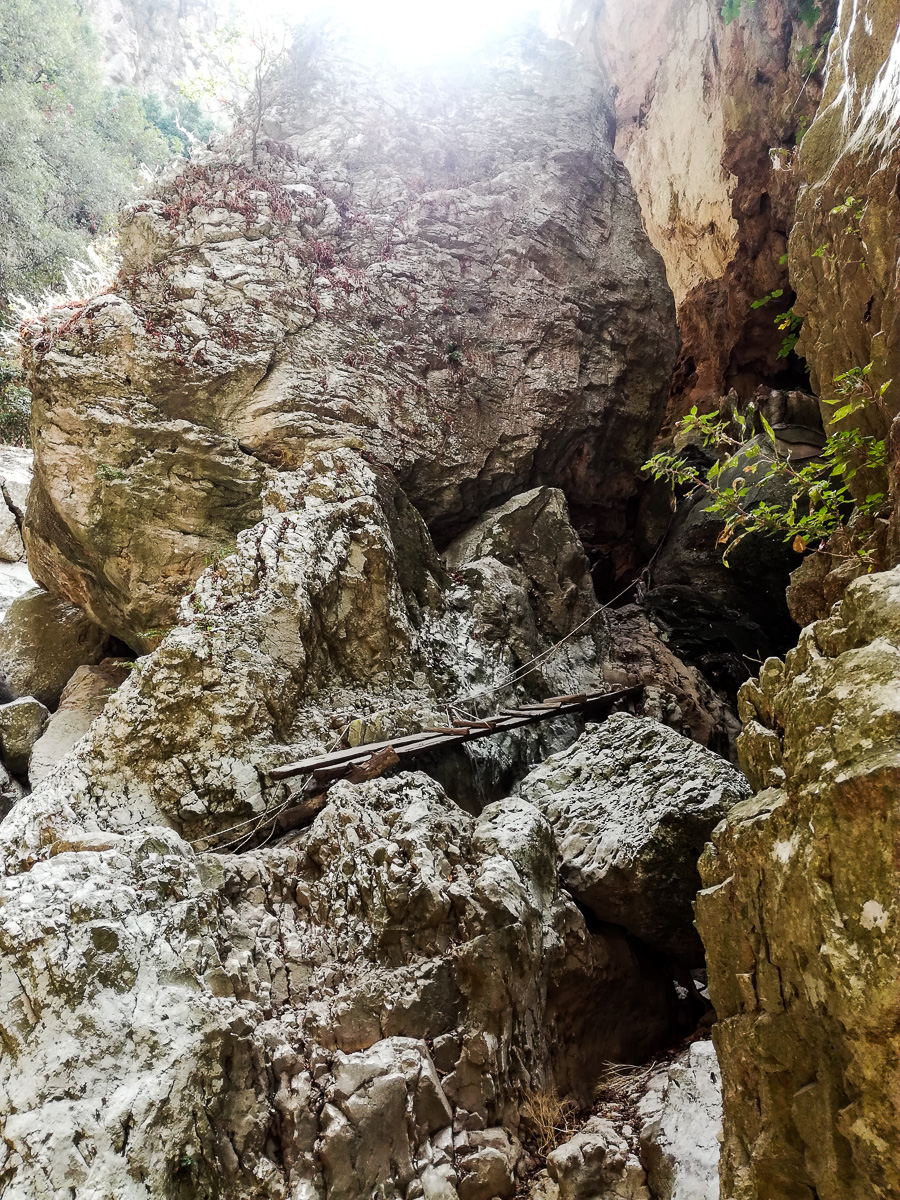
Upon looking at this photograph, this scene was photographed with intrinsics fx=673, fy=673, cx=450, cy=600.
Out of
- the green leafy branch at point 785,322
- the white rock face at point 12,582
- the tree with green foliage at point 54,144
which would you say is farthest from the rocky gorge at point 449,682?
the tree with green foliage at point 54,144

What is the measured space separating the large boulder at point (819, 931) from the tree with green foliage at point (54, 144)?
1957 centimetres

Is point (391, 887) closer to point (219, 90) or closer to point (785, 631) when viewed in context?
point (785, 631)

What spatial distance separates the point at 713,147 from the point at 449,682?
13.5 m

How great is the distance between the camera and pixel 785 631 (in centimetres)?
1141

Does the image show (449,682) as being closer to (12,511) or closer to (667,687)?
(667,687)

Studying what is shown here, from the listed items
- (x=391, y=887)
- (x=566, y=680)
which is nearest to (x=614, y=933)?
(x=391, y=887)

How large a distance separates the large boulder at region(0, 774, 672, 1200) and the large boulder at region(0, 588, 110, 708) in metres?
5.61

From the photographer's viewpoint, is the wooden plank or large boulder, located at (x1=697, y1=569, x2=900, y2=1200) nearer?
large boulder, located at (x1=697, y1=569, x2=900, y2=1200)

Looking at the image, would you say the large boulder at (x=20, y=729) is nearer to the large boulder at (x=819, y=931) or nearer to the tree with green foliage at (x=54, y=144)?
the large boulder at (x=819, y=931)

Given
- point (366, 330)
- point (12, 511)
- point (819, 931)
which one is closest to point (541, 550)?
point (366, 330)

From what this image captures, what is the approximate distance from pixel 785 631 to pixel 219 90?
49.2 ft

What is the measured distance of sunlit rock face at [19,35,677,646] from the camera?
8.17 metres

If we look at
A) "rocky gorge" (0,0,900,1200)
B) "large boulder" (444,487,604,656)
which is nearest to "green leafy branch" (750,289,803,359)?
"rocky gorge" (0,0,900,1200)

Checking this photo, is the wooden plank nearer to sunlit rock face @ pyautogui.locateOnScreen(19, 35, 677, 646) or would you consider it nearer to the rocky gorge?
the rocky gorge
